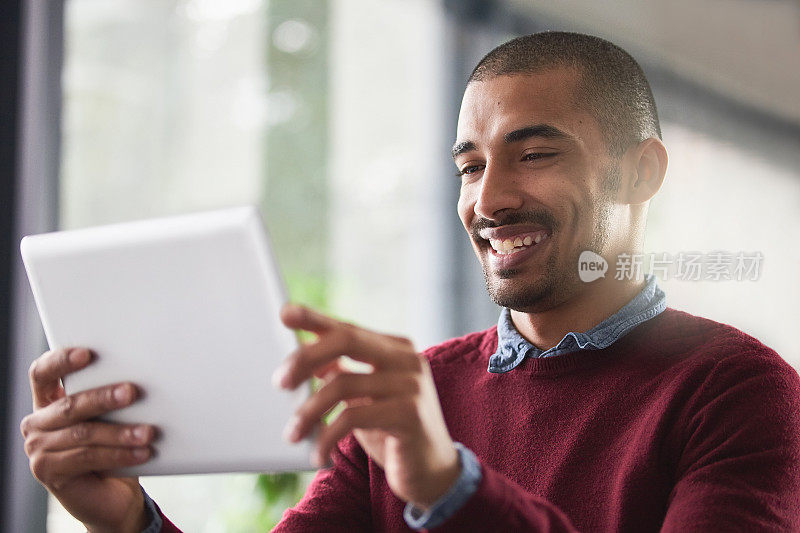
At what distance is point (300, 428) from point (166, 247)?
0.80 ft

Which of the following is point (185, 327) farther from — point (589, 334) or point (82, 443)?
point (589, 334)

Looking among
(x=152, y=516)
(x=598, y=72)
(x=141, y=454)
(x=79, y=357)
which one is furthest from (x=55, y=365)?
(x=598, y=72)

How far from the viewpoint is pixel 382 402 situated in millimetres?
738

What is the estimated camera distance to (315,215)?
335 cm

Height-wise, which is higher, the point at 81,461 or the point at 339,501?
the point at 81,461

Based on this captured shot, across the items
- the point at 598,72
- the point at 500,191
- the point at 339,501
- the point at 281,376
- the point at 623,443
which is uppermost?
the point at 598,72

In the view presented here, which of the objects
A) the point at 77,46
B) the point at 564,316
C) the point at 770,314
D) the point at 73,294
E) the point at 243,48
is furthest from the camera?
the point at 243,48

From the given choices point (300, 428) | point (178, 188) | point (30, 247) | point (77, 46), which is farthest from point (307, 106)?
point (300, 428)

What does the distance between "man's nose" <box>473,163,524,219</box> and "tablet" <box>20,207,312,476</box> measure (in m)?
0.53

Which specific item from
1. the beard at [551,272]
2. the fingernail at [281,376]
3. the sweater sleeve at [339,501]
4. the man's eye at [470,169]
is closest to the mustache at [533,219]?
the beard at [551,272]

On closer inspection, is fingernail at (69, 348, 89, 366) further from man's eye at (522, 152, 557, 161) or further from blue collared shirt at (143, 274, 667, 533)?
man's eye at (522, 152, 557, 161)

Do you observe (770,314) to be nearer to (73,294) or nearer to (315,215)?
(73,294)

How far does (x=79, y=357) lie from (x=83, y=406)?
60mm

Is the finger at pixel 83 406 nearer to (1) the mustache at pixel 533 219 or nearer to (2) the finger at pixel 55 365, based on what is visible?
(2) the finger at pixel 55 365
